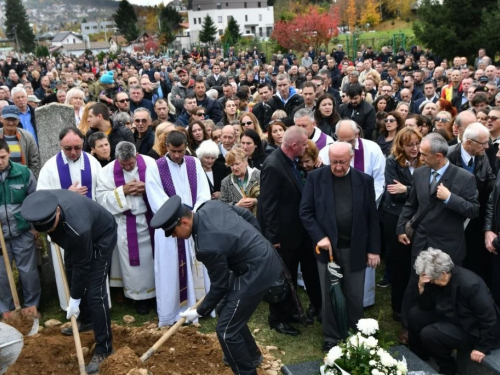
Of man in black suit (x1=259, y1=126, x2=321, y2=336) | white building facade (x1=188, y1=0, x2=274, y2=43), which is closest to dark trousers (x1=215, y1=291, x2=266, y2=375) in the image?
man in black suit (x1=259, y1=126, x2=321, y2=336)

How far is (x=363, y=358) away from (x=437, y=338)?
3.49 feet

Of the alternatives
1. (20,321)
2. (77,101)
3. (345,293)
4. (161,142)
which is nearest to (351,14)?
(77,101)

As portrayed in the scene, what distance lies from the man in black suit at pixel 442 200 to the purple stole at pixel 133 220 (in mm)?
3077

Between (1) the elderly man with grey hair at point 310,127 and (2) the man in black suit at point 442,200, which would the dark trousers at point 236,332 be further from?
(1) the elderly man with grey hair at point 310,127

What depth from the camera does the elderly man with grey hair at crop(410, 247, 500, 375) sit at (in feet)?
16.2

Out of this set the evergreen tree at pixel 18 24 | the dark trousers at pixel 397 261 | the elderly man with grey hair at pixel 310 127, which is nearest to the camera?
the dark trousers at pixel 397 261

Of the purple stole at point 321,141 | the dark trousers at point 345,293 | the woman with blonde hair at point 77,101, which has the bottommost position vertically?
the dark trousers at point 345,293

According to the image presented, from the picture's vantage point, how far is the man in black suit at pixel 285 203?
578 centimetres

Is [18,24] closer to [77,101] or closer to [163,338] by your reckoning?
[77,101]

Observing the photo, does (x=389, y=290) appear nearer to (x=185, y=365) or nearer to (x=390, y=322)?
(x=390, y=322)

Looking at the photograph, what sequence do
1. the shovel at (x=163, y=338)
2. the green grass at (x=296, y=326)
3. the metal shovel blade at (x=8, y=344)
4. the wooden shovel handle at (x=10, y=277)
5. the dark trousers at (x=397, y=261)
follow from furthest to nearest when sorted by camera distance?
1. the dark trousers at (x=397, y=261)
2. the wooden shovel handle at (x=10, y=277)
3. the green grass at (x=296, y=326)
4. the shovel at (x=163, y=338)
5. the metal shovel blade at (x=8, y=344)

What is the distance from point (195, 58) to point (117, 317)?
1170 inches

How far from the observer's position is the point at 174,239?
6.25 metres

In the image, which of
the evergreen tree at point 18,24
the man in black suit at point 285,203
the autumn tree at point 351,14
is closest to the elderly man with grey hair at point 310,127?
the man in black suit at point 285,203
